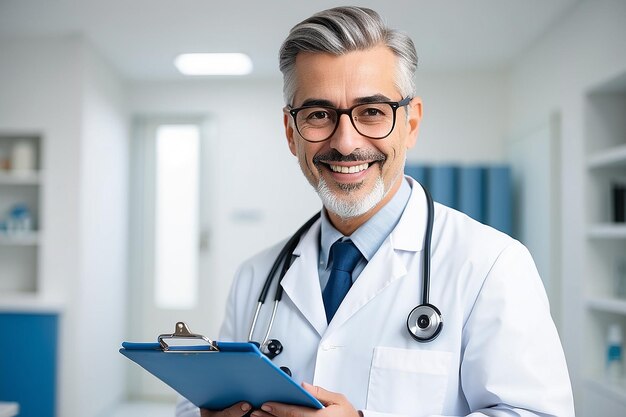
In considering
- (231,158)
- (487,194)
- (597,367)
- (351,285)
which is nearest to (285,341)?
(351,285)

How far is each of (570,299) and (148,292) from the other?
9.33ft

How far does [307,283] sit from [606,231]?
1.99m

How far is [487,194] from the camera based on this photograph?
395 centimetres

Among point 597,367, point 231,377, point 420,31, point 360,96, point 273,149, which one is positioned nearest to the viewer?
point 231,377

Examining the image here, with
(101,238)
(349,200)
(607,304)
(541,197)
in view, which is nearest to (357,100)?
(349,200)

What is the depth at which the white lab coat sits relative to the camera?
3.10ft

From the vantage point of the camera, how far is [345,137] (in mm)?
1053

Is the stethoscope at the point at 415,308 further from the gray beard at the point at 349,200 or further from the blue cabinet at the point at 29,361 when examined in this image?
the blue cabinet at the point at 29,361

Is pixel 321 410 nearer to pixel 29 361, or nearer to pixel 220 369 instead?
pixel 220 369

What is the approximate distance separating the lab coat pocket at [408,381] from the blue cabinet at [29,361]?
2833mm

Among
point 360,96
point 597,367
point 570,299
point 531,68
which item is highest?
point 531,68

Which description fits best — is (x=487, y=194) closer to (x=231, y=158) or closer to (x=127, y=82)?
(x=231, y=158)

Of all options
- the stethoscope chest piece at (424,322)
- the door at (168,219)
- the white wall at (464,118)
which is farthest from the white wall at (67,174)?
the stethoscope chest piece at (424,322)

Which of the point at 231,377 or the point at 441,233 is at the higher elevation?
the point at 441,233
